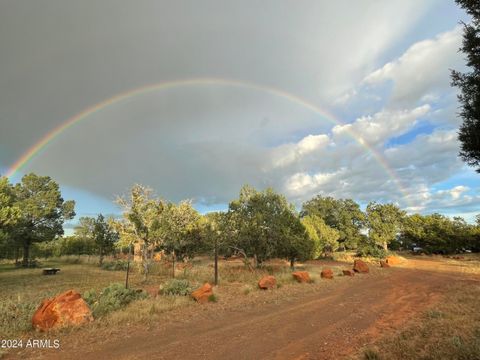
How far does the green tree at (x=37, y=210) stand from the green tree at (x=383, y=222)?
5370cm

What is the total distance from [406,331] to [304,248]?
20.0 m

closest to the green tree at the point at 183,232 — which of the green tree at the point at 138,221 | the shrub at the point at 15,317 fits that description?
the green tree at the point at 138,221

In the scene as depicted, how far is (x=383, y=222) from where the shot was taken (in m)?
55.3

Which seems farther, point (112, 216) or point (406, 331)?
point (112, 216)

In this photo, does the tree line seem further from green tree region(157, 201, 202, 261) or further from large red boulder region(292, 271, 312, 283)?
large red boulder region(292, 271, 312, 283)

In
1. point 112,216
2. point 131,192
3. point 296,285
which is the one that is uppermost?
point 131,192

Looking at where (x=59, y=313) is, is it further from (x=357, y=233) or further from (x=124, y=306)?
(x=357, y=233)

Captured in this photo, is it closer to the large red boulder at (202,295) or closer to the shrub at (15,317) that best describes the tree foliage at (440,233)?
the large red boulder at (202,295)

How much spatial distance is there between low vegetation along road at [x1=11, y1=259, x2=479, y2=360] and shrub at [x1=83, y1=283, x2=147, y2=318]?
240 centimetres

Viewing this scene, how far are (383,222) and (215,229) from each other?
128 feet

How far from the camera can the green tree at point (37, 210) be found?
42.2 metres

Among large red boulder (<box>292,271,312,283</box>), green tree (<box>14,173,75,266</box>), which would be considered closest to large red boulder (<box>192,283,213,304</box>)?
large red boulder (<box>292,271,312,283</box>)

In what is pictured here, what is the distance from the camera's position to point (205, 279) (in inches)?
955

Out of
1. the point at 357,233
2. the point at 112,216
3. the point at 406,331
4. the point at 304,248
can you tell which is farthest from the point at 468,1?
the point at 357,233
